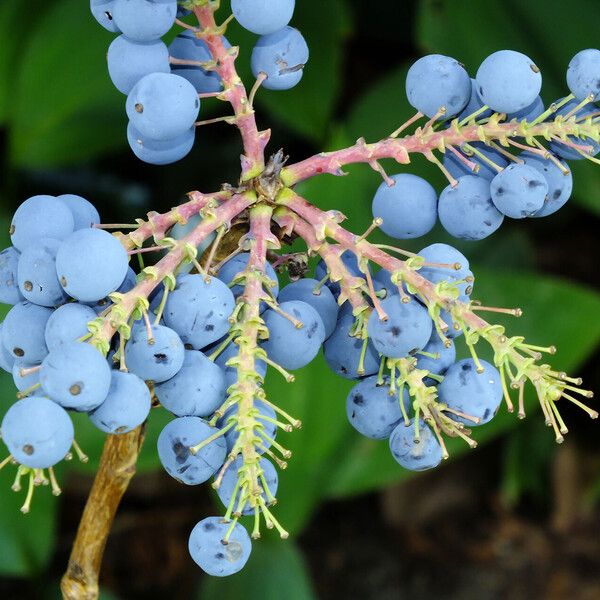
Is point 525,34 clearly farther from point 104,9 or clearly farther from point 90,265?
point 90,265

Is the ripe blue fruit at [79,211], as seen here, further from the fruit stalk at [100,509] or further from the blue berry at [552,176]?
the blue berry at [552,176]

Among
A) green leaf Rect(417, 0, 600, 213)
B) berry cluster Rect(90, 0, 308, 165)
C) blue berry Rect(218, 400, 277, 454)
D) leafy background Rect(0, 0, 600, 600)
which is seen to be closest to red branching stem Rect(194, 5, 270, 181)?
berry cluster Rect(90, 0, 308, 165)

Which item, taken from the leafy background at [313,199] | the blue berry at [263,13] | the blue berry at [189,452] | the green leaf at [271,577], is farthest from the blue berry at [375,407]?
the green leaf at [271,577]

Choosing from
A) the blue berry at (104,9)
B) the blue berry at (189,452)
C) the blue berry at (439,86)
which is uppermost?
the blue berry at (104,9)

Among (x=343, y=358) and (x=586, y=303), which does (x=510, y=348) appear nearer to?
(x=343, y=358)

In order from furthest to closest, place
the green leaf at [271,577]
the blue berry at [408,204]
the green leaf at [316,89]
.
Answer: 1. the green leaf at [316,89]
2. the green leaf at [271,577]
3. the blue berry at [408,204]

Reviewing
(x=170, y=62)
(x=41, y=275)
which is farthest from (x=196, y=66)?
(x=41, y=275)
